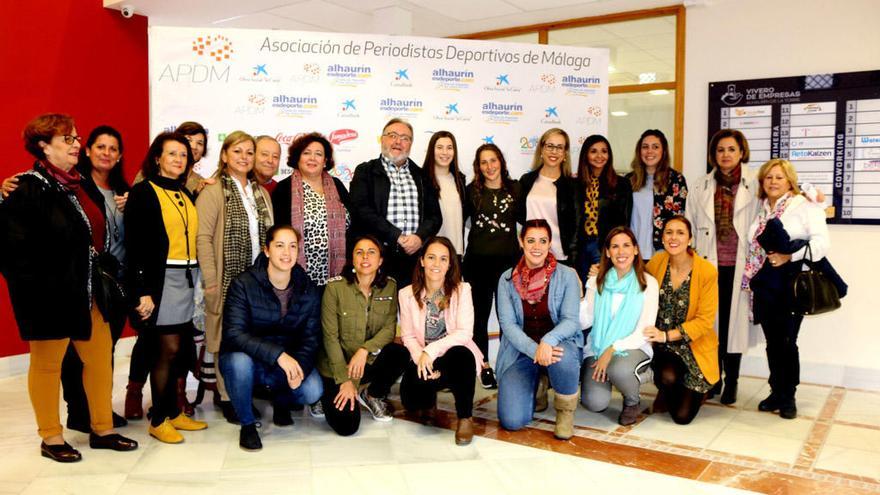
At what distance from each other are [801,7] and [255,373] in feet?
14.6

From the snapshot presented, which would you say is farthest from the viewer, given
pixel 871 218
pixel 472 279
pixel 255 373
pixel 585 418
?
pixel 871 218

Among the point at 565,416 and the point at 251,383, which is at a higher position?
the point at 251,383

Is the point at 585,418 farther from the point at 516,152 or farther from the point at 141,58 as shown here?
the point at 141,58

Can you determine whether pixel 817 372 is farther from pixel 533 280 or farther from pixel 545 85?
pixel 545 85

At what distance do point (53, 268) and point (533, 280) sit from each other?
225 centimetres

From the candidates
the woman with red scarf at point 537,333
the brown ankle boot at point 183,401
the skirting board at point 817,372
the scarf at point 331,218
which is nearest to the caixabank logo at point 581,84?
the woman with red scarf at point 537,333

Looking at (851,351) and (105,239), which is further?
(851,351)

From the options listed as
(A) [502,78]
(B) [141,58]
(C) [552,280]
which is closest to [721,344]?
(C) [552,280]

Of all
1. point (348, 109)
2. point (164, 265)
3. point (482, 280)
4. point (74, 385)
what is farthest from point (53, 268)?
point (348, 109)

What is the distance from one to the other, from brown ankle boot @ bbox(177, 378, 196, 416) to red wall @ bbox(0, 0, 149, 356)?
1956 mm

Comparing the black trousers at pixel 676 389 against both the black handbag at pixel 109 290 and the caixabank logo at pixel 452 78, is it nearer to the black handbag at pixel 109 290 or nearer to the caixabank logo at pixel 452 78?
the caixabank logo at pixel 452 78

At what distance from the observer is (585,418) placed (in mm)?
3781

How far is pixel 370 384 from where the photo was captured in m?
3.65

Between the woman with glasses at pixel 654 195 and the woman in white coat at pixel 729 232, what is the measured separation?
0.59ft
